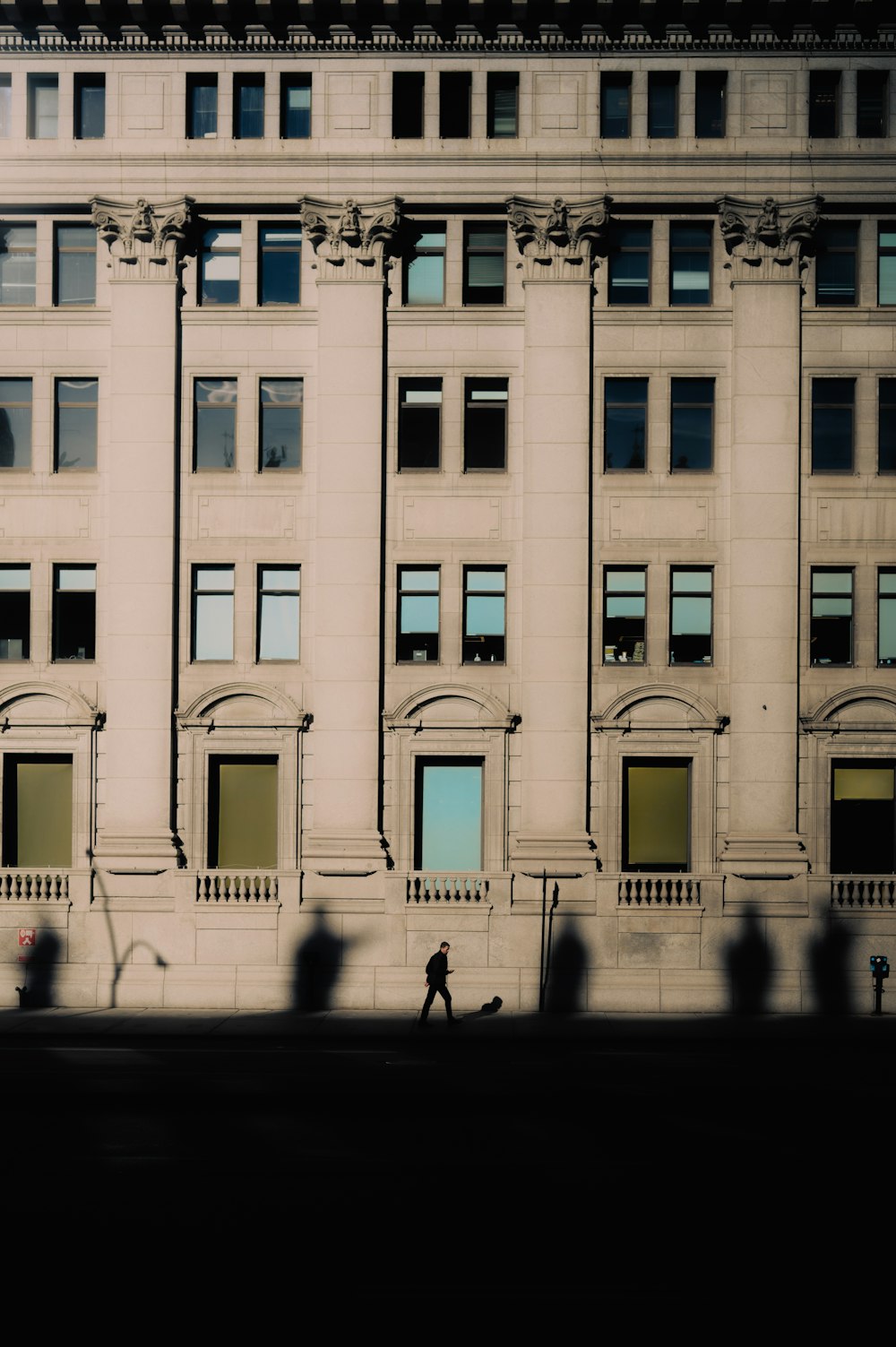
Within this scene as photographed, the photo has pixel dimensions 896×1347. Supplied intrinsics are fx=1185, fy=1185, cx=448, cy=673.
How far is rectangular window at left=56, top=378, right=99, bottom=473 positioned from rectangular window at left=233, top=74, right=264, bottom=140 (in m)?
7.03

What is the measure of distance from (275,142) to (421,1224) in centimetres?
2449

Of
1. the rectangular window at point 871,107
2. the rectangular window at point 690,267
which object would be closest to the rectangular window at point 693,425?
the rectangular window at point 690,267

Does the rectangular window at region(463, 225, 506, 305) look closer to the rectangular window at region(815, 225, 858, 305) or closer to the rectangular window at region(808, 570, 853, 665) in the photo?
the rectangular window at region(815, 225, 858, 305)

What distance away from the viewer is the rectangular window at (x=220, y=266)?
28.9 meters

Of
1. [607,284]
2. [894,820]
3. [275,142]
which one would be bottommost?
[894,820]

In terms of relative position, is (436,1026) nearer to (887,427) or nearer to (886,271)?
(887,427)

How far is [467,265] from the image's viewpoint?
28797 mm

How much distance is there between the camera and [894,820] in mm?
28250

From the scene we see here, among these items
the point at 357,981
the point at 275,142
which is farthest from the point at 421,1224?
the point at 275,142

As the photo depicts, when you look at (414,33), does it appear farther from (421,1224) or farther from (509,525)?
(421,1224)

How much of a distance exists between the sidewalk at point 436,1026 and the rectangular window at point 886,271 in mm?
16962

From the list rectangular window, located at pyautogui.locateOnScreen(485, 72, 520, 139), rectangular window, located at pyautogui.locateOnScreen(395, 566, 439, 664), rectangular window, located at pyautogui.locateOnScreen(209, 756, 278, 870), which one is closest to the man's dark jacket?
rectangular window, located at pyautogui.locateOnScreen(209, 756, 278, 870)

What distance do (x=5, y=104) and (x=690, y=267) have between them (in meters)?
17.2

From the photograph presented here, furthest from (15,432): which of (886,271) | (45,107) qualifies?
(886,271)
